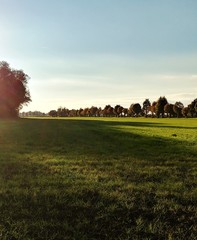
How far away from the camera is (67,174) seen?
12438 mm

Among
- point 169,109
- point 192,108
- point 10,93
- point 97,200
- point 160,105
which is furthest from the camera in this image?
point 160,105

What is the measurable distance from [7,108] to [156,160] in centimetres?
8221

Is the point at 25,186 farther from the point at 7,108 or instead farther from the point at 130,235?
the point at 7,108

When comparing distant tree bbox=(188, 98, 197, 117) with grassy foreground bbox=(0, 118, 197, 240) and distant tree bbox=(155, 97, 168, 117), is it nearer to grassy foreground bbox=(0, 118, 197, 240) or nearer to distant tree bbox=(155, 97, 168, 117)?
distant tree bbox=(155, 97, 168, 117)

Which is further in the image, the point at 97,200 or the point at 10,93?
the point at 10,93

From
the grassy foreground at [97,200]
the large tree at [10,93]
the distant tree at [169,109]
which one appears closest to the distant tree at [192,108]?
the distant tree at [169,109]

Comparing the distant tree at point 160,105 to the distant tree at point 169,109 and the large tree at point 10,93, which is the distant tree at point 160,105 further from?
the large tree at point 10,93

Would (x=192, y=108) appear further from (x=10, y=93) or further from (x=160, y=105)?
(x=10, y=93)

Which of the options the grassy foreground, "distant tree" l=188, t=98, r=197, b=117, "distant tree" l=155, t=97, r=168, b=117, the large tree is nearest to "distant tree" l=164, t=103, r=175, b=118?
"distant tree" l=155, t=97, r=168, b=117

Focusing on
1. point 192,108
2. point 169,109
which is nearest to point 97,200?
point 192,108

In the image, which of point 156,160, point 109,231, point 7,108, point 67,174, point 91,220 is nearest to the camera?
point 109,231

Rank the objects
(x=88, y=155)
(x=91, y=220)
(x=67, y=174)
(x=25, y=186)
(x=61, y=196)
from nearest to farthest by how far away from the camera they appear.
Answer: (x=91, y=220), (x=61, y=196), (x=25, y=186), (x=67, y=174), (x=88, y=155)

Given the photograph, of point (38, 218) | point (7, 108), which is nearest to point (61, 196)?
point (38, 218)

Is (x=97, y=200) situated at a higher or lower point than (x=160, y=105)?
lower
